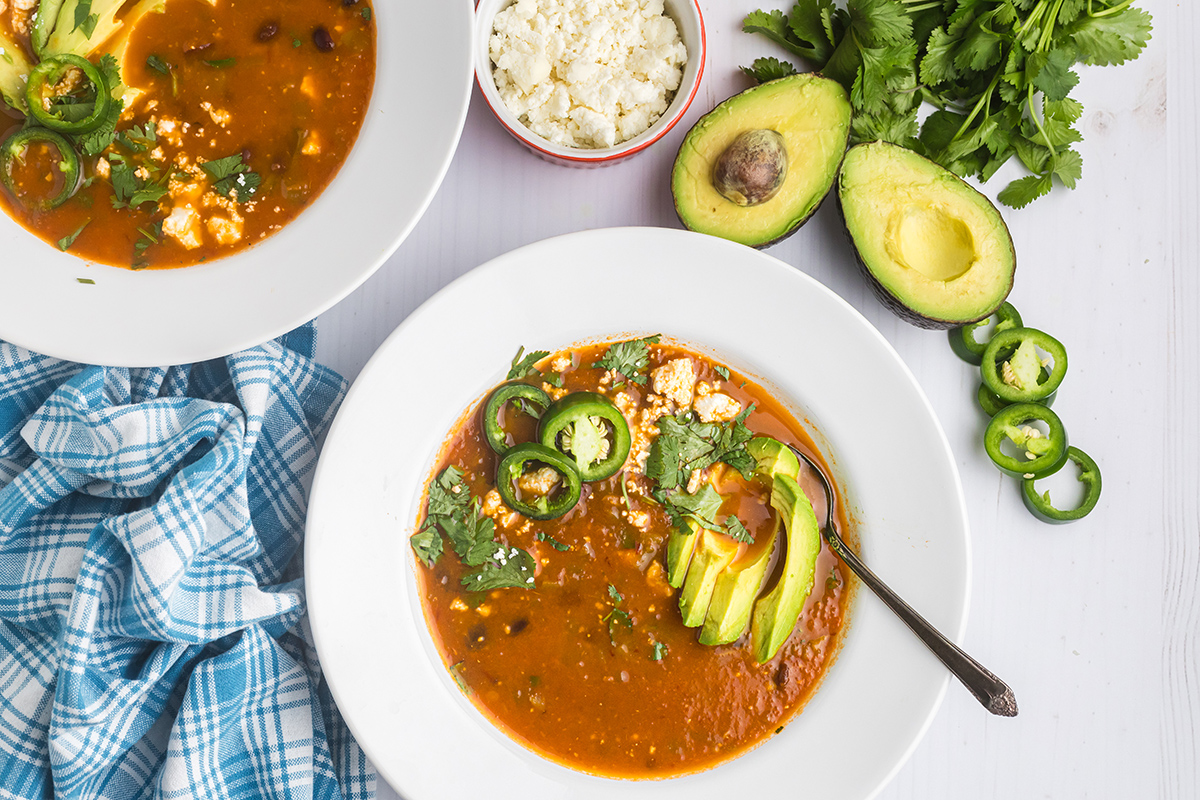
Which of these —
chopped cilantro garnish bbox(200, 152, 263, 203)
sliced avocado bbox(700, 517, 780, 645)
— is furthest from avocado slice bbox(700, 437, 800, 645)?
chopped cilantro garnish bbox(200, 152, 263, 203)

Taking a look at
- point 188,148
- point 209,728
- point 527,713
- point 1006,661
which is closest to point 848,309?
point 1006,661

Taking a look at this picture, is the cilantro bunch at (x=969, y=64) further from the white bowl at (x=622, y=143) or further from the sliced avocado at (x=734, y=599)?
the sliced avocado at (x=734, y=599)

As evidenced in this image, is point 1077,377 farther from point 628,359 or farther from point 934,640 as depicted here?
point 628,359

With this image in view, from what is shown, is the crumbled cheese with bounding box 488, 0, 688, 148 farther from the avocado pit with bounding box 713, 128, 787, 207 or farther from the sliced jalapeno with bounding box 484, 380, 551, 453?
the sliced jalapeno with bounding box 484, 380, 551, 453

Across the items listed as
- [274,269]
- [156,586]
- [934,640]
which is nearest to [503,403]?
[274,269]

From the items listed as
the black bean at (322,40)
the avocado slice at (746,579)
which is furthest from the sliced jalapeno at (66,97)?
the avocado slice at (746,579)
